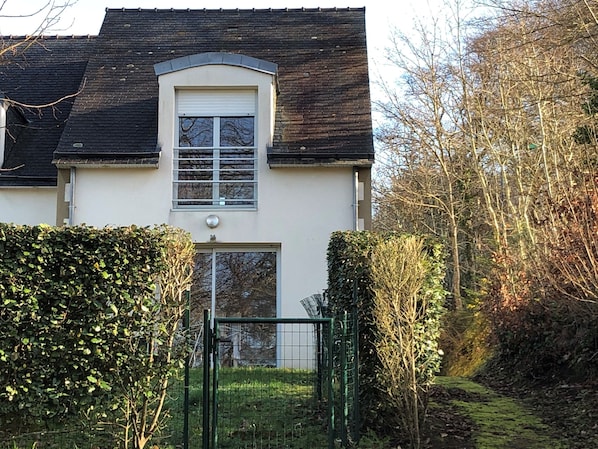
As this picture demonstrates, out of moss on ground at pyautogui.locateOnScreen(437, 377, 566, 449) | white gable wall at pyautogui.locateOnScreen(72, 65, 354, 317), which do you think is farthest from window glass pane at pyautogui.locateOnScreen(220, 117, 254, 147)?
moss on ground at pyautogui.locateOnScreen(437, 377, 566, 449)

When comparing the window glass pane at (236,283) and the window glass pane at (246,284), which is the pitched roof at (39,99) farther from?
the window glass pane at (246,284)

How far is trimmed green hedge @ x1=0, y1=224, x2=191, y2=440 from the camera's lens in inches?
280

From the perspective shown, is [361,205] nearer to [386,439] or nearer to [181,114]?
[181,114]

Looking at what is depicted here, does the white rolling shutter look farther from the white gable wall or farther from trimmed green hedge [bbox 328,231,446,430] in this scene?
trimmed green hedge [bbox 328,231,446,430]

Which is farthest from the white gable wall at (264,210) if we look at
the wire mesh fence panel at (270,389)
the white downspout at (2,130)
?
the white downspout at (2,130)

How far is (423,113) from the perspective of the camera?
24062 mm

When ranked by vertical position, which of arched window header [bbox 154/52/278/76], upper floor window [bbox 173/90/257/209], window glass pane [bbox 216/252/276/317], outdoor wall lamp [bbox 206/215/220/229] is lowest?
window glass pane [bbox 216/252/276/317]

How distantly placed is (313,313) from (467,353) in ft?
28.6

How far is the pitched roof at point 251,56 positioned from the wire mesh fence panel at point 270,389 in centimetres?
379

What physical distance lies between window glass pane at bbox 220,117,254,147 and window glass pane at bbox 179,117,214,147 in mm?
233

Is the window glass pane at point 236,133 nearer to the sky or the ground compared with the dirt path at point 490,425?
nearer to the sky

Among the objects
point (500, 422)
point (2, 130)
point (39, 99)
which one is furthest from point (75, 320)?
point (39, 99)

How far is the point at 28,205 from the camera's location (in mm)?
14789

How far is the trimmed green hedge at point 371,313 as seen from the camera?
303 inches
